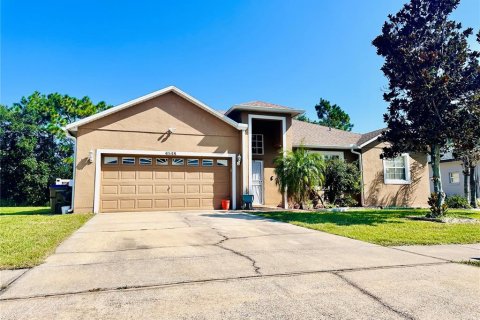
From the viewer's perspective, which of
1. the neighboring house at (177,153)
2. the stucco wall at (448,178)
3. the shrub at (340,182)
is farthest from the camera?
the stucco wall at (448,178)

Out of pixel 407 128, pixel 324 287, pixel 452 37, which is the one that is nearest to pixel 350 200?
pixel 407 128

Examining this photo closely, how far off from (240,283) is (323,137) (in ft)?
52.3

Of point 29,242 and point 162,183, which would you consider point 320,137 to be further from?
point 29,242

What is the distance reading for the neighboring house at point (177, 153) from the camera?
42.4ft

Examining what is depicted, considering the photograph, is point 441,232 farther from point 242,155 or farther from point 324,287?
point 242,155

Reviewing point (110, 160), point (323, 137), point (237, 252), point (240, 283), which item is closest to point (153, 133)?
point (110, 160)

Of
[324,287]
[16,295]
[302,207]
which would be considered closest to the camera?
[16,295]

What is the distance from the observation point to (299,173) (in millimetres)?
13773

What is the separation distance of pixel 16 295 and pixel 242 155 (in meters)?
11.9

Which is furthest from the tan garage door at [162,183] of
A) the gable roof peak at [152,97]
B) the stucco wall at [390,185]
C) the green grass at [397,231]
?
the stucco wall at [390,185]

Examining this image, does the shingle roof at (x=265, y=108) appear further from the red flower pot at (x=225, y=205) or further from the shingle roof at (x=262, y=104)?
the red flower pot at (x=225, y=205)

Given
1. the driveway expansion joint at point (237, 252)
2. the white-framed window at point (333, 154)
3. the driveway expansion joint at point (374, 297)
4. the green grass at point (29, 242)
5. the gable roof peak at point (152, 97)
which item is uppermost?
the gable roof peak at point (152, 97)

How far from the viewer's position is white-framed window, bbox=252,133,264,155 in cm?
1689

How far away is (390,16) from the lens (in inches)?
440
